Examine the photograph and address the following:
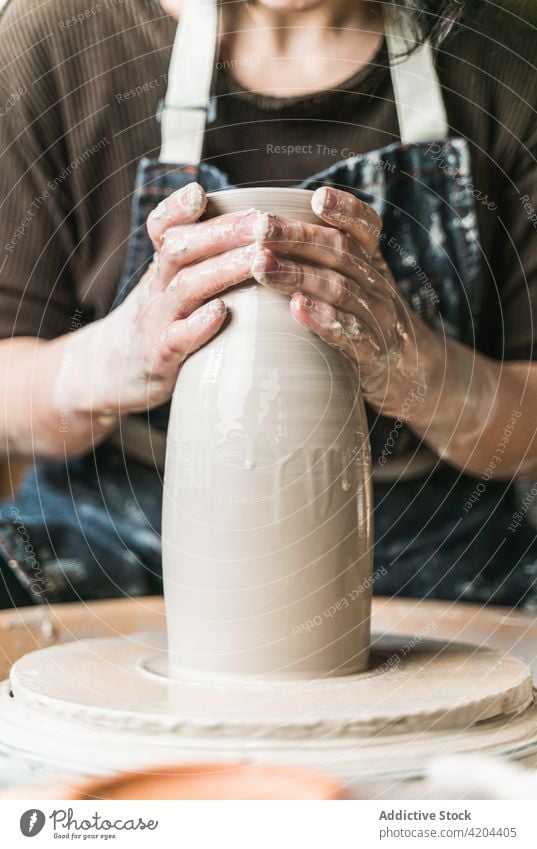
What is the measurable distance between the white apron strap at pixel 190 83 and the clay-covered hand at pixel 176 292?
293 millimetres

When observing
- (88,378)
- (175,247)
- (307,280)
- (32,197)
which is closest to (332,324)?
(307,280)

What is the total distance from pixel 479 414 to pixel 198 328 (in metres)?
0.52

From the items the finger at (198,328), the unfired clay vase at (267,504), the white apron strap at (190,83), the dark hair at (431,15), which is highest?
the dark hair at (431,15)

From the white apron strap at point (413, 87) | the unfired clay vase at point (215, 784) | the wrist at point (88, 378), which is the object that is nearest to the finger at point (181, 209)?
the wrist at point (88, 378)

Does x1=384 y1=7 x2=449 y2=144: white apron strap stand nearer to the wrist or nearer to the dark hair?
the dark hair

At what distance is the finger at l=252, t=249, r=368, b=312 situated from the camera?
0.62 metres

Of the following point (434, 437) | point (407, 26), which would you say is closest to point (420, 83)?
point (407, 26)

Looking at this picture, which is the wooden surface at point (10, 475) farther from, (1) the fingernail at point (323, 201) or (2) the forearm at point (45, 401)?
(1) the fingernail at point (323, 201)

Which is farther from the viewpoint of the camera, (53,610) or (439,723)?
(53,610)

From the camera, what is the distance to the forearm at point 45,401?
1064 mm

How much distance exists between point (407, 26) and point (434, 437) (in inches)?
20.7
